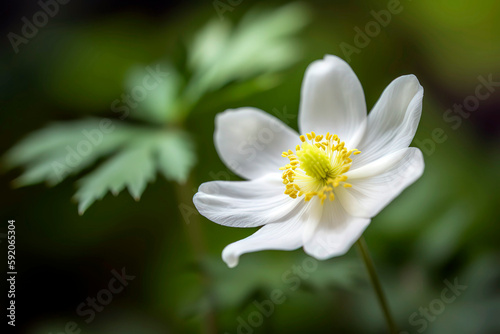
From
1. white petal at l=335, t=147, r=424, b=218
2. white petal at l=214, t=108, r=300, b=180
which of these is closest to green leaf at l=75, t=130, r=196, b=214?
white petal at l=214, t=108, r=300, b=180

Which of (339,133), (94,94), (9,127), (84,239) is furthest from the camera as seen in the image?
(94,94)

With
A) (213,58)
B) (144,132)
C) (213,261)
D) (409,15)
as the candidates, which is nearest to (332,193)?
(213,261)

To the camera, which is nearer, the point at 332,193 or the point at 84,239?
the point at 332,193

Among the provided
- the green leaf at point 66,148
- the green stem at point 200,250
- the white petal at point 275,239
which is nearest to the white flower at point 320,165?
the white petal at point 275,239

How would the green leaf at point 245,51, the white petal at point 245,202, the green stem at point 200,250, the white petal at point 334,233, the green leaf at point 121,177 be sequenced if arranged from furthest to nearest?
the green leaf at point 245,51
the green stem at point 200,250
the green leaf at point 121,177
the white petal at point 245,202
the white petal at point 334,233

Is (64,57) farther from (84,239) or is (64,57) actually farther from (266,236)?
Answer: (266,236)

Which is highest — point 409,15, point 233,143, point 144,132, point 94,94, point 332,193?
point 94,94

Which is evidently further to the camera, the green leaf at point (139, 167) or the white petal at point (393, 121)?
the green leaf at point (139, 167)

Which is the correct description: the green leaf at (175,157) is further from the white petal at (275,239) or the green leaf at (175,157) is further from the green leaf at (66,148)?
the white petal at (275,239)
